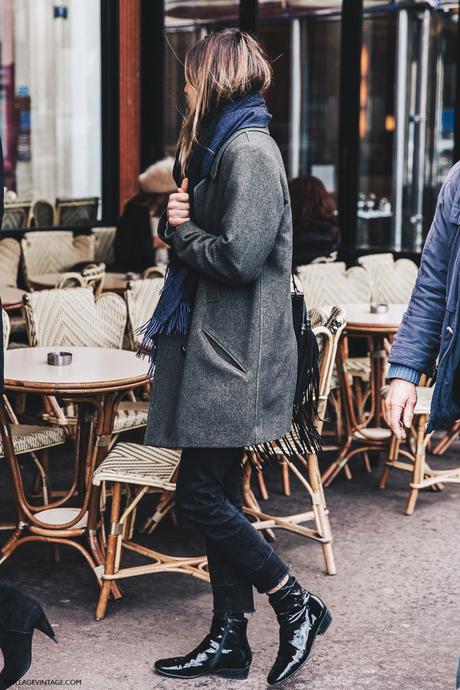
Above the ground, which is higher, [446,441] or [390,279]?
[390,279]

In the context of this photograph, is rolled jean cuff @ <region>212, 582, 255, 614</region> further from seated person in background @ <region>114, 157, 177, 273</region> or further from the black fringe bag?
seated person in background @ <region>114, 157, 177, 273</region>

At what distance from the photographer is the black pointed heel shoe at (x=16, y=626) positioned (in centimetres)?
284

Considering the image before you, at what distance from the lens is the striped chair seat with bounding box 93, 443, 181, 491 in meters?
3.69

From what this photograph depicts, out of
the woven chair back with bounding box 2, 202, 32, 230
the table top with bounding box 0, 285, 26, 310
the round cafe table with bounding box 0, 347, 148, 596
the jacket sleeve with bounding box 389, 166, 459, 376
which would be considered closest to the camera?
the jacket sleeve with bounding box 389, 166, 459, 376

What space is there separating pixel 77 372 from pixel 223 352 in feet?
3.59

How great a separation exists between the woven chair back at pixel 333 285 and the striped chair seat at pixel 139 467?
8.00 feet

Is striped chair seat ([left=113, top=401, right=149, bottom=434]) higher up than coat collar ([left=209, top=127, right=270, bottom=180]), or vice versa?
coat collar ([left=209, top=127, right=270, bottom=180])

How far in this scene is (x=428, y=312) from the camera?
2607mm

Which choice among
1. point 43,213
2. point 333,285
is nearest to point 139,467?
point 333,285

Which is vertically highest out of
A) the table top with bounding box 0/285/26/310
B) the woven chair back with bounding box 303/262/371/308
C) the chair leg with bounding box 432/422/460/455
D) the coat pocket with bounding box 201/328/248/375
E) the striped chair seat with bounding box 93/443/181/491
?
the coat pocket with bounding box 201/328/248/375

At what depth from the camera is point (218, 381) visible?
9.92 ft

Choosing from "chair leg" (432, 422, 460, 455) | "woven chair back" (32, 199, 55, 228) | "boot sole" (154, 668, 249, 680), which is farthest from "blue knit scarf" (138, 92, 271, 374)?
"woven chair back" (32, 199, 55, 228)

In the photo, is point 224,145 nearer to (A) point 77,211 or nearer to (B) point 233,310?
(B) point 233,310

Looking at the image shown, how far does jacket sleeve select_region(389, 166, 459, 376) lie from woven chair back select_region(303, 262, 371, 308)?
11.8ft
